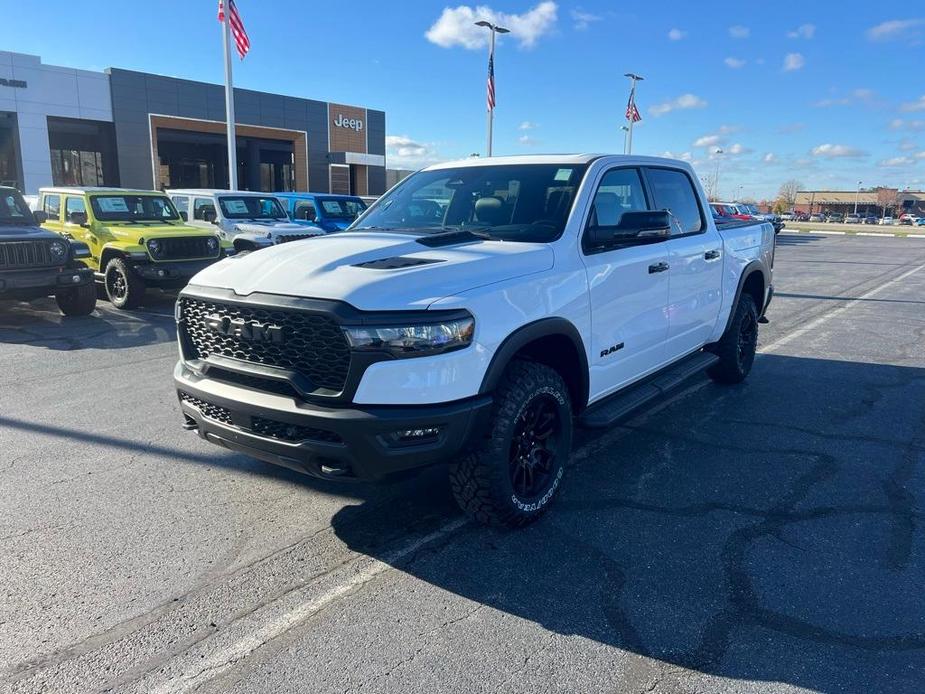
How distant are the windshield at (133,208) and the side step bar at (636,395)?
9721mm

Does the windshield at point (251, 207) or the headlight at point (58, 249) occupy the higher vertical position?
the windshield at point (251, 207)

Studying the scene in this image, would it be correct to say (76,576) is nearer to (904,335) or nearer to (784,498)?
(784,498)

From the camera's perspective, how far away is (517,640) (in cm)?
274

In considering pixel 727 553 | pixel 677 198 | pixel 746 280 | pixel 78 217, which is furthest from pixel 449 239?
pixel 78 217

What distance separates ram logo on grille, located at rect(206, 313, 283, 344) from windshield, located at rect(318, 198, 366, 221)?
46.5ft

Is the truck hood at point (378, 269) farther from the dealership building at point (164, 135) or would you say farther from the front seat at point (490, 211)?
the dealership building at point (164, 135)

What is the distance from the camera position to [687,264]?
5.06 m

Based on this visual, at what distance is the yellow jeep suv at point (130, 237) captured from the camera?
1045cm

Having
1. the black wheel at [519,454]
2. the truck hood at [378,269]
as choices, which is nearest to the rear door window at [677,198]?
the truck hood at [378,269]

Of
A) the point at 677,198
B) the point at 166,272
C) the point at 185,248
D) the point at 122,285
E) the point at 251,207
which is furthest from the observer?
the point at 251,207

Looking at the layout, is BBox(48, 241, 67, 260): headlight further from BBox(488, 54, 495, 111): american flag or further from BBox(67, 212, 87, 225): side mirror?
BBox(488, 54, 495, 111): american flag

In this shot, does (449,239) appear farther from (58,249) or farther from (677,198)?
(58,249)

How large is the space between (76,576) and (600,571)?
95.9 inches

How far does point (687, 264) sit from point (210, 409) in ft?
11.4
